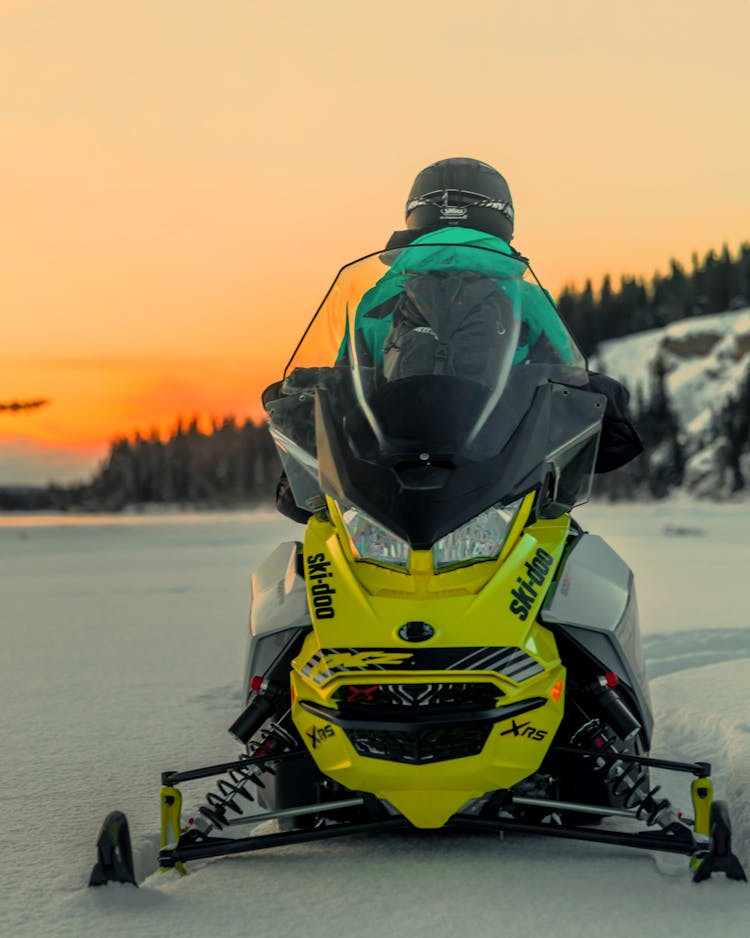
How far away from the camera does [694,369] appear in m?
126

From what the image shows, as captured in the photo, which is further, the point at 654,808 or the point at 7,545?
the point at 7,545

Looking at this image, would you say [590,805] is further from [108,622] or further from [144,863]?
[108,622]

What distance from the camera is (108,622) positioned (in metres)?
8.88

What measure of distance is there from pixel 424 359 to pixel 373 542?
0.60 metres

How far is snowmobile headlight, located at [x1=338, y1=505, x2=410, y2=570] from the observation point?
2.75 metres

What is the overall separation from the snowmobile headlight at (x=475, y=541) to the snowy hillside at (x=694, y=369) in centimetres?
9538

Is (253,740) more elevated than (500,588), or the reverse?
(500,588)

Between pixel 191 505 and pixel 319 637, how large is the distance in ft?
402

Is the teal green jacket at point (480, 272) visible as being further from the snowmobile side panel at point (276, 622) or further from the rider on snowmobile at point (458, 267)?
the snowmobile side panel at point (276, 622)

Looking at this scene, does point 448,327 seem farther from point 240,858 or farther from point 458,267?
point 240,858

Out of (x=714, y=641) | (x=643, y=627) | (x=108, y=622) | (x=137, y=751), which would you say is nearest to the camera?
(x=137, y=751)

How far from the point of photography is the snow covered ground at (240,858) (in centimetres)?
246

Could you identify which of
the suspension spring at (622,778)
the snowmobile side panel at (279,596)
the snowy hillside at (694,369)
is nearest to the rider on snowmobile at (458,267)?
the snowmobile side panel at (279,596)

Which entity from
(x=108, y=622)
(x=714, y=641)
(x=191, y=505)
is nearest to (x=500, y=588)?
(x=714, y=641)
